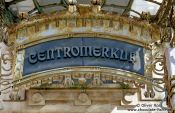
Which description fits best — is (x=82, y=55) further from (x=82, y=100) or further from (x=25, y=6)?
(x=25, y=6)

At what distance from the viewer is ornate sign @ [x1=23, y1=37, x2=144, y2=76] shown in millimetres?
7164

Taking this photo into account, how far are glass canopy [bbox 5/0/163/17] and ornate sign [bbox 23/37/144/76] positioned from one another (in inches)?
97.6

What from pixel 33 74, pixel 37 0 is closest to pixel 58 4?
pixel 37 0

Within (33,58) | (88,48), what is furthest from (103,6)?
(33,58)

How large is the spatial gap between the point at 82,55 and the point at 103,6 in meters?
2.90

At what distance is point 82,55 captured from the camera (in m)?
7.16

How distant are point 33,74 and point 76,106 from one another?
1423mm

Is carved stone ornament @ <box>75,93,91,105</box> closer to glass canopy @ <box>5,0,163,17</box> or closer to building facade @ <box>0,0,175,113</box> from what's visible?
building facade @ <box>0,0,175,113</box>

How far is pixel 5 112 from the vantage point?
812 centimetres

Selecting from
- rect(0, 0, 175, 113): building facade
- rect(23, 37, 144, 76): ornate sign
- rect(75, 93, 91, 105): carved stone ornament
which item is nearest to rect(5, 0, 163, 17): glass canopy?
rect(0, 0, 175, 113): building facade

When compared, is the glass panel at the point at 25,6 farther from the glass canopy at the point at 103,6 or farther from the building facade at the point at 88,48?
the building facade at the point at 88,48

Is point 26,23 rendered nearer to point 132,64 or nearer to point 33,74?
point 33,74

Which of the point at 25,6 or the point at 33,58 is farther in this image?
the point at 25,6

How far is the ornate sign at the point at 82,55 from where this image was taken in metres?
7.16
